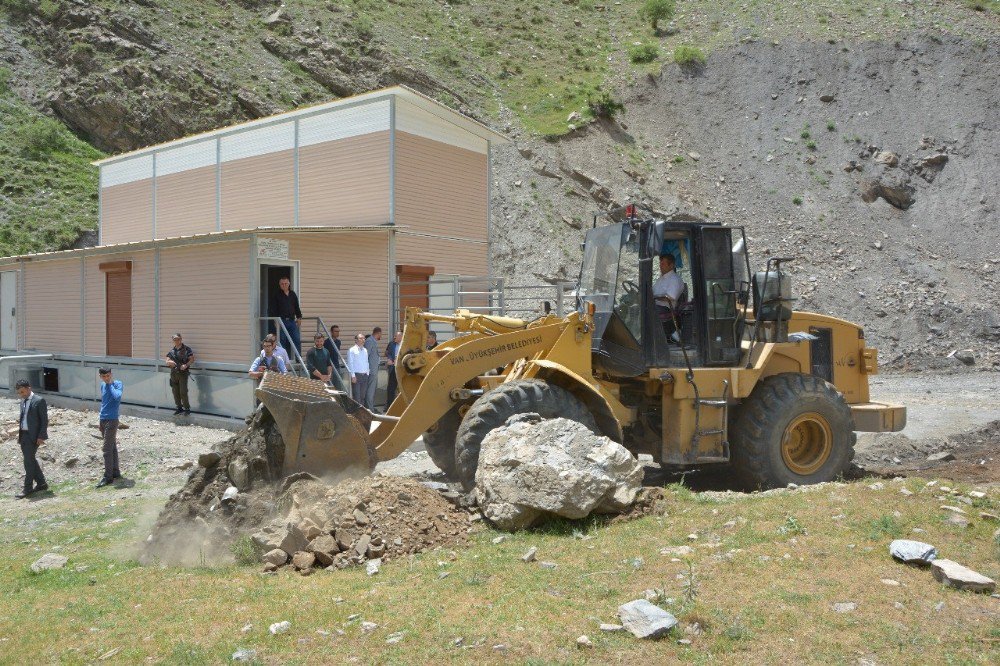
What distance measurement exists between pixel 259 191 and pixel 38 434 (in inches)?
474

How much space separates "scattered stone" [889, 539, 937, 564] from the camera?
A: 229 inches

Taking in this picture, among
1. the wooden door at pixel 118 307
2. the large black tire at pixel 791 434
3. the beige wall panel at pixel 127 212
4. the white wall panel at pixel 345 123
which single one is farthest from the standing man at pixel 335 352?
the beige wall panel at pixel 127 212

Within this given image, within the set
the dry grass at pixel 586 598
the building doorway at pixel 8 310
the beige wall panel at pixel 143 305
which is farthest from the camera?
the building doorway at pixel 8 310

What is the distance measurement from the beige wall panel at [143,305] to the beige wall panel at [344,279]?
374 centimetres

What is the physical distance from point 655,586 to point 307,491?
123 inches

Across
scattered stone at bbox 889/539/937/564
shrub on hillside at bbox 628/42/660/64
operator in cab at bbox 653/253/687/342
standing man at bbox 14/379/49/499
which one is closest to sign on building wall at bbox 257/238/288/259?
standing man at bbox 14/379/49/499

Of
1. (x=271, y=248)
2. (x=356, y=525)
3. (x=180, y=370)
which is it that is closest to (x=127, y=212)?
(x=180, y=370)

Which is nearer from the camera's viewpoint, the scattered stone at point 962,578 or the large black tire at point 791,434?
the scattered stone at point 962,578

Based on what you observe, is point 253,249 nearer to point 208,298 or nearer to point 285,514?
point 208,298

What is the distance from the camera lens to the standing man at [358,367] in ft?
52.0

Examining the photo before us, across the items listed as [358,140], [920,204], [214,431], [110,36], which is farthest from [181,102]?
[920,204]

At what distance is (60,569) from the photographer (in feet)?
23.5

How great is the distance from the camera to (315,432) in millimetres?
7586

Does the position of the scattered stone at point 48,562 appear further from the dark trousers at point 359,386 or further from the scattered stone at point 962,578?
the dark trousers at point 359,386
